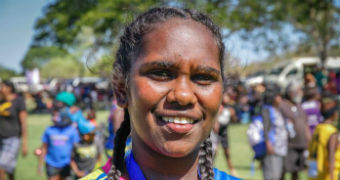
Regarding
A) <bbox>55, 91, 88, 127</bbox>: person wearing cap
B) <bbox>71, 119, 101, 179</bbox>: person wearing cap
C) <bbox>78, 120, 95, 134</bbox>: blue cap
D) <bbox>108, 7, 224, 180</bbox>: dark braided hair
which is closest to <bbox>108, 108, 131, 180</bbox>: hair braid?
<bbox>108, 7, 224, 180</bbox>: dark braided hair

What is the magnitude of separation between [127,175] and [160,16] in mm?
693

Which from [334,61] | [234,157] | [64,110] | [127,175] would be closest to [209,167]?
[127,175]

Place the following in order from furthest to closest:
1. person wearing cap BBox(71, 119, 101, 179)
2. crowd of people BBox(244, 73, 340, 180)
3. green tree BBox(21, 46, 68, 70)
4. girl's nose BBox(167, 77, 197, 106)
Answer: green tree BBox(21, 46, 68, 70), person wearing cap BBox(71, 119, 101, 179), crowd of people BBox(244, 73, 340, 180), girl's nose BBox(167, 77, 197, 106)

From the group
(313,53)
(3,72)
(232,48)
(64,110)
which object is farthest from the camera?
(3,72)

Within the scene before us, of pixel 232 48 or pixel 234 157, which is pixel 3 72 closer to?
pixel 234 157

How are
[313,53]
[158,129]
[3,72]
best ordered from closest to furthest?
[158,129] < [313,53] < [3,72]

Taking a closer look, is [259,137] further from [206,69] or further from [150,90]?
[150,90]

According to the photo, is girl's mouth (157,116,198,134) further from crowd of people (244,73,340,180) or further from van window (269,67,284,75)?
van window (269,67,284,75)

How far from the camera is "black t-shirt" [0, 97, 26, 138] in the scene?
6223 millimetres

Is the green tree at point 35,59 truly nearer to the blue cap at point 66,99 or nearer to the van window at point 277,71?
the van window at point 277,71

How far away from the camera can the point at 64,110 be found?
5.93 meters

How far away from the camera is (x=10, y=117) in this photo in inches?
249

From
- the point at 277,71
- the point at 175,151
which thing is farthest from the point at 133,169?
the point at 277,71

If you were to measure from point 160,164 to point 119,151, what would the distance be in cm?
23
